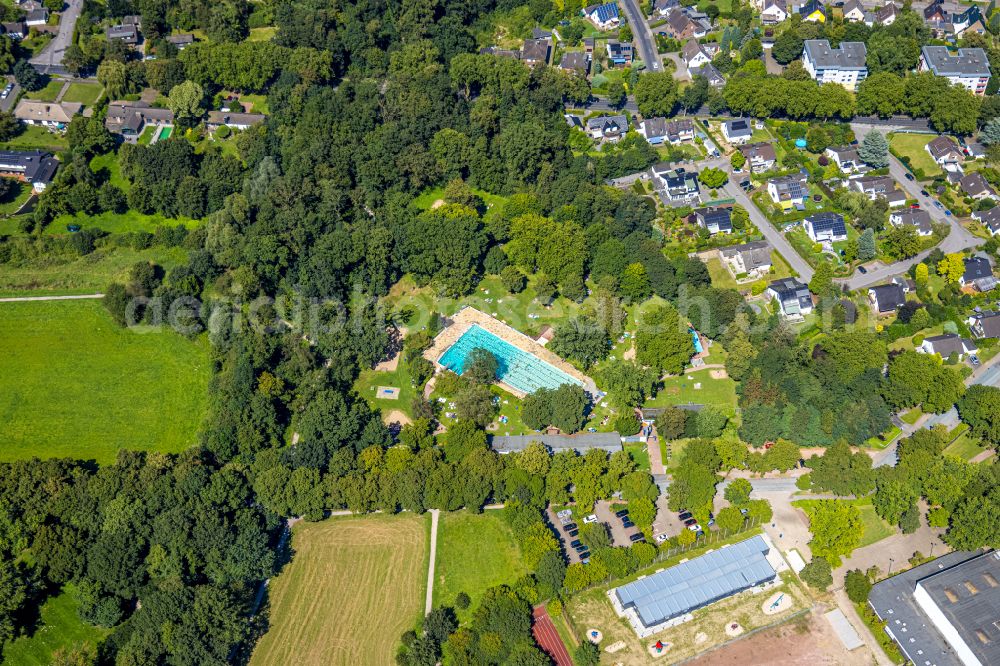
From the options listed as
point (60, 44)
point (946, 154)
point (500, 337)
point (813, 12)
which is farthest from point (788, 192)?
point (60, 44)

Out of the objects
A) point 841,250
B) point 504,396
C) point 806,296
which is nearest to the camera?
point 504,396

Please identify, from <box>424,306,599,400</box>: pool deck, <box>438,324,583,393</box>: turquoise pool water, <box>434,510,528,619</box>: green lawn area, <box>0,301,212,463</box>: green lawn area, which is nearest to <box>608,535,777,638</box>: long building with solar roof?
<box>434,510,528,619</box>: green lawn area

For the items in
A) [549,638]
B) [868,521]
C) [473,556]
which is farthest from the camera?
[868,521]

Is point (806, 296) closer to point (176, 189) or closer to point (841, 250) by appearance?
point (841, 250)

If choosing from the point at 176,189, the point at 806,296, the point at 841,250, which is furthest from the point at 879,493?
the point at 176,189

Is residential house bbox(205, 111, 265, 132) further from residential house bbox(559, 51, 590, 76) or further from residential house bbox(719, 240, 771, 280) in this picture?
residential house bbox(719, 240, 771, 280)

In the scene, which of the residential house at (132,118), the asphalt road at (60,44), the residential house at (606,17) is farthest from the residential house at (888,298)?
the asphalt road at (60,44)

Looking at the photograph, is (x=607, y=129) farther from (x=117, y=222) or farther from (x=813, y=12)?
(x=117, y=222)
